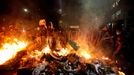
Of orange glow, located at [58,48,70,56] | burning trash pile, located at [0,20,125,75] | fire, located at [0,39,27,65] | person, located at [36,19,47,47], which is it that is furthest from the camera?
person, located at [36,19,47,47]

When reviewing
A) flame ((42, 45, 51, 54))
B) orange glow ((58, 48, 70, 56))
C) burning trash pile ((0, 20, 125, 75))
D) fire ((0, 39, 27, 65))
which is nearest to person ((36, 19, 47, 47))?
burning trash pile ((0, 20, 125, 75))

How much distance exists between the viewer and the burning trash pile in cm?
894

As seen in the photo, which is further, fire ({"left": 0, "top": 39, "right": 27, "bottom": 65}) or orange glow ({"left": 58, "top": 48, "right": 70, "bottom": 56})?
fire ({"left": 0, "top": 39, "right": 27, "bottom": 65})

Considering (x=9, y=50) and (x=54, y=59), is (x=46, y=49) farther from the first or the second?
(x=9, y=50)

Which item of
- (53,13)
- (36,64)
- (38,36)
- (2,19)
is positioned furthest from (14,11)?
(36,64)

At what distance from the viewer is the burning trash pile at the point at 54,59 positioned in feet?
29.3

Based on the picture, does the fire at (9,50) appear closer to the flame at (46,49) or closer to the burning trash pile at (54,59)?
the burning trash pile at (54,59)

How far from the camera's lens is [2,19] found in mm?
Answer: 19359

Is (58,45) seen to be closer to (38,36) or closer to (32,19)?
(38,36)

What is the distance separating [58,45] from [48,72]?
154 inches

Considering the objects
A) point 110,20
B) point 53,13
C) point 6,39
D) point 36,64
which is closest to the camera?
point 36,64

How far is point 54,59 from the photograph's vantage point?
33.2 ft

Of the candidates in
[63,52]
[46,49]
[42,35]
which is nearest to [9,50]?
[42,35]

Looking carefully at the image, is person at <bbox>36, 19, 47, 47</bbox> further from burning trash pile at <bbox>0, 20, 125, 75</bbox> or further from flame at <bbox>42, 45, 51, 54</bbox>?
flame at <bbox>42, 45, 51, 54</bbox>
